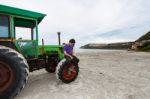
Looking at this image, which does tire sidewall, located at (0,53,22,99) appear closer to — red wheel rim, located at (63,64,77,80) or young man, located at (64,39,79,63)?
red wheel rim, located at (63,64,77,80)

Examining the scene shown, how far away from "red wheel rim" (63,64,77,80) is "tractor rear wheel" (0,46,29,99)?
225cm

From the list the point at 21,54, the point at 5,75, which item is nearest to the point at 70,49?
the point at 21,54

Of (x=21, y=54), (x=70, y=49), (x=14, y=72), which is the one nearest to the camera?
(x=14, y=72)

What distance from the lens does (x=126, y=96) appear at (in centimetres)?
614

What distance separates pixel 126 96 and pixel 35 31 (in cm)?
386

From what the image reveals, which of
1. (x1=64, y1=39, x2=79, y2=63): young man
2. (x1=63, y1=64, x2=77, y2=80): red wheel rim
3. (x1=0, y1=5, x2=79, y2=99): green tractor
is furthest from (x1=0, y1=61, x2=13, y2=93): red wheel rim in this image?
(x1=64, y1=39, x2=79, y2=63): young man

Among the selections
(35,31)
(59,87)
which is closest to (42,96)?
(59,87)

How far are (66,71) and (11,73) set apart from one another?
2.52m

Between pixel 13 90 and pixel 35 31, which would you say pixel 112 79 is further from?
pixel 13 90

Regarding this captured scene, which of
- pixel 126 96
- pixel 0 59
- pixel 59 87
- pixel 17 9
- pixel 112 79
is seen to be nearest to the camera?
→ pixel 0 59

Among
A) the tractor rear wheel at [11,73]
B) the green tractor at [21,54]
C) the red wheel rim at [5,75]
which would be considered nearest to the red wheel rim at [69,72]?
the green tractor at [21,54]

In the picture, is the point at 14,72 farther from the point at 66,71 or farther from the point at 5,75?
the point at 66,71

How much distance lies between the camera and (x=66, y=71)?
25.1 feet

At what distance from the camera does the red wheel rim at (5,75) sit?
5.47 meters
